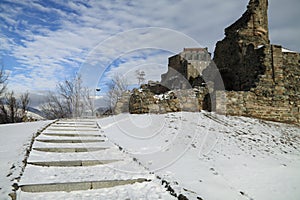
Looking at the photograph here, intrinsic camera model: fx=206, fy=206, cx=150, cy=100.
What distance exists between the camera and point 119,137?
593 cm

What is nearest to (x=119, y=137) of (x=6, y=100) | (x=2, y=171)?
(x=2, y=171)

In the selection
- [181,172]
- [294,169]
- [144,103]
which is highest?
[144,103]

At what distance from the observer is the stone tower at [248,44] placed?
9.65 meters

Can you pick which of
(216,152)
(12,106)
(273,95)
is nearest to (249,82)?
(273,95)

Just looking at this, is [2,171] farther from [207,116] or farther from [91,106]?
[91,106]

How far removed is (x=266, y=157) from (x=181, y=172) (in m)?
2.73

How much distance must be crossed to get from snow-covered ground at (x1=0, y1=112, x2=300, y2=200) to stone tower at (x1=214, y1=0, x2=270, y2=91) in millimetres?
3083

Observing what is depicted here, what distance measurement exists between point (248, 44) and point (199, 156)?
25.8 ft

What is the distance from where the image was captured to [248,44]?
1030cm

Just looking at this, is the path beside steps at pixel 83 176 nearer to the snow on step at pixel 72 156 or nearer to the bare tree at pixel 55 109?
the snow on step at pixel 72 156

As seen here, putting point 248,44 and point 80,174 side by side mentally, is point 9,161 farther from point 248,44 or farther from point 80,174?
point 248,44

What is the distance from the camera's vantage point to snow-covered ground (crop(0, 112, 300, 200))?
3.07 m

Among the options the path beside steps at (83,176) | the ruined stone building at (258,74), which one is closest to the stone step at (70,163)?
the path beside steps at (83,176)

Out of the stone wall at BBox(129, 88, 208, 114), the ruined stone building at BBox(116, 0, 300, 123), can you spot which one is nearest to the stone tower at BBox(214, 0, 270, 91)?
the ruined stone building at BBox(116, 0, 300, 123)
